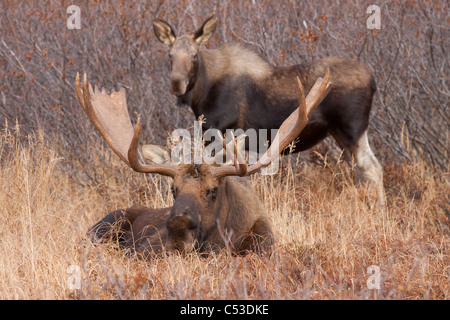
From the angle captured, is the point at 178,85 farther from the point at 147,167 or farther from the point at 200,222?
the point at 200,222

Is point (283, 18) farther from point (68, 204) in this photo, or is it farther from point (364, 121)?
point (68, 204)

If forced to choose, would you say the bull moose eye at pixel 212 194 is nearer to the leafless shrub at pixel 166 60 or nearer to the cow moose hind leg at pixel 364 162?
the cow moose hind leg at pixel 364 162

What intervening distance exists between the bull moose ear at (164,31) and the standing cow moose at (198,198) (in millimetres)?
2085

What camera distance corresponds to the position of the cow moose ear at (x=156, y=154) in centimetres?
562

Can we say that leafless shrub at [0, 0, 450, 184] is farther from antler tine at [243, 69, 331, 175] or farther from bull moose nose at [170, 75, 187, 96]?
antler tine at [243, 69, 331, 175]

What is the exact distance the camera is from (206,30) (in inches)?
314

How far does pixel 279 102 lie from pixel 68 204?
8.46 feet

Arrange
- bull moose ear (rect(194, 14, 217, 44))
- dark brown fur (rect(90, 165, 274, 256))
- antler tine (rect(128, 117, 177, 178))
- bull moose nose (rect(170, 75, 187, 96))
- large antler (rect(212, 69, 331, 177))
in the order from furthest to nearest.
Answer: bull moose ear (rect(194, 14, 217, 44)), bull moose nose (rect(170, 75, 187, 96)), antler tine (rect(128, 117, 177, 178)), large antler (rect(212, 69, 331, 177)), dark brown fur (rect(90, 165, 274, 256))

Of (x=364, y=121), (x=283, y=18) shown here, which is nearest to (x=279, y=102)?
(x=364, y=121)

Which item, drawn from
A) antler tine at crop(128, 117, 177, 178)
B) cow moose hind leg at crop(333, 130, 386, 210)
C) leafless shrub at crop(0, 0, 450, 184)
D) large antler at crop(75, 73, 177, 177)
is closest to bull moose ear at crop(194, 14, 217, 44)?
leafless shrub at crop(0, 0, 450, 184)

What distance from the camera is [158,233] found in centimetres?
561

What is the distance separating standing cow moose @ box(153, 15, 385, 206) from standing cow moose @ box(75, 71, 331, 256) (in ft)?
6.54

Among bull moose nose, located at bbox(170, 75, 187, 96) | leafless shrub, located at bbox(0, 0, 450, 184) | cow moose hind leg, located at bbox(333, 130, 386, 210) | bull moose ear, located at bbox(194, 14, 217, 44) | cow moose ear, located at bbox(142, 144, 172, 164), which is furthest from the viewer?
leafless shrub, located at bbox(0, 0, 450, 184)

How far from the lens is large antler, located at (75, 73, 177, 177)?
5.28 meters
